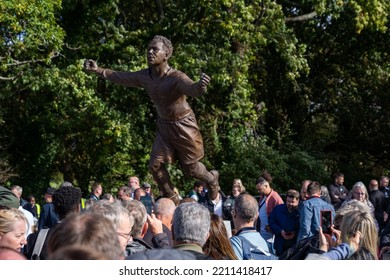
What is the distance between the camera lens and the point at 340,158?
29.7 meters

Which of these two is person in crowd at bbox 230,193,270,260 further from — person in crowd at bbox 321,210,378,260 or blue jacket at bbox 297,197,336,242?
blue jacket at bbox 297,197,336,242

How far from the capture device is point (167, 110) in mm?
11094

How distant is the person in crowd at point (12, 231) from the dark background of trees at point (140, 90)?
14172mm

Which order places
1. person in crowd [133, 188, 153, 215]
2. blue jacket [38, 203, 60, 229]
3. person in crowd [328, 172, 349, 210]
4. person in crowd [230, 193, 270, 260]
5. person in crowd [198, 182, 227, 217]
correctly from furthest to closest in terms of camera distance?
person in crowd [328, 172, 349, 210] < person in crowd [198, 182, 227, 217] < person in crowd [133, 188, 153, 215] < blue jacket [38, 203, 60, 229] < person in crowd [230, 193, 270, 260]

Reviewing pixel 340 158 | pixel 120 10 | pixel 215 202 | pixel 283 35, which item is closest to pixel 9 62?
pixel 120 10

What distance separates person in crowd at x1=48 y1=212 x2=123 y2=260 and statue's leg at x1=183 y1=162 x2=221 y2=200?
7.98 metres

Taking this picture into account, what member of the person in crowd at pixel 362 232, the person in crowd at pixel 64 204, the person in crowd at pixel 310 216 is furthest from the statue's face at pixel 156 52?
the person in crowd at pixel 362 232

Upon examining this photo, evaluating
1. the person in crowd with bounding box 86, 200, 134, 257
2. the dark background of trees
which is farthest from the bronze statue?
the dark background of trees

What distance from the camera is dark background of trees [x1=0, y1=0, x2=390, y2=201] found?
20688mm

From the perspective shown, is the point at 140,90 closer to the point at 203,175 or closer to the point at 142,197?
the point at 142,197

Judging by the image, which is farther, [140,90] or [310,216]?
[140,90]

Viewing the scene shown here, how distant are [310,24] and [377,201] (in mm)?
13563

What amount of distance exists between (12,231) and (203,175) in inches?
251

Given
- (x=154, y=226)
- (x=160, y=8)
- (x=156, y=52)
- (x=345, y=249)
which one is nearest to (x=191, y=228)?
(x=345, y=249)
